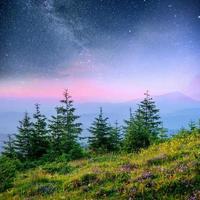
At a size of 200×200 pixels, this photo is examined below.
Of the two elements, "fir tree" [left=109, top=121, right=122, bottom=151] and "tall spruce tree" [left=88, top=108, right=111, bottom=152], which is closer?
"fir tree" [left=109, top=121, right=122, bottom=151]

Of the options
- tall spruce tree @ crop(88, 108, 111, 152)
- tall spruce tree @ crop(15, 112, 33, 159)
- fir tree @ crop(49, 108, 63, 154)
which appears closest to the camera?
tall spruce tree @ crop(88, 108, 111, 152)

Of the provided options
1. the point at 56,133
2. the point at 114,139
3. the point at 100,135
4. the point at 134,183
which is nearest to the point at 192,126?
the point at 114,139

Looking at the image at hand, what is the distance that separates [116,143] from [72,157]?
394cm

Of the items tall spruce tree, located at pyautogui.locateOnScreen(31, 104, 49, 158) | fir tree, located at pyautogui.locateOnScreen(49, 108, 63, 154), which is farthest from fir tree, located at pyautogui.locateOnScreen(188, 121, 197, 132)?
tall spruce tree, located at pyautogui.locateOnScreen(31, 104, 49, 158)

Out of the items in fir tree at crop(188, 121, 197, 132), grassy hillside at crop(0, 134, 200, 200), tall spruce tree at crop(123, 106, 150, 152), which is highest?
A: fir tree at crop(188, 121, 197, 132)

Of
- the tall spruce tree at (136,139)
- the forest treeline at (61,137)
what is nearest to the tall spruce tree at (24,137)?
the forest treeline at (61,137)

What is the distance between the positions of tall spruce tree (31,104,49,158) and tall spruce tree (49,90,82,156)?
2.68 ft

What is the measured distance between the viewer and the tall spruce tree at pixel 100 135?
2928cm

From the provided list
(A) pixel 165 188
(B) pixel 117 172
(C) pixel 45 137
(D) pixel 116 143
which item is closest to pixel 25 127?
(C) pixel 45 137

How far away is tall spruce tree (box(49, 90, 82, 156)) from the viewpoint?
3072cm

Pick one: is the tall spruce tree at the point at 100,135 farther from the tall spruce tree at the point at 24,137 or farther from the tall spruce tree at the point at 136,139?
the tall spruce tree at the point at 136,139

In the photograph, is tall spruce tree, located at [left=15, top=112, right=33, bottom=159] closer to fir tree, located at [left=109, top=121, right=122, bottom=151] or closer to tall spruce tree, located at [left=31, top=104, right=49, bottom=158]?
tall spruce tree, located at [left=31, top=104, right=49, bottom=158]

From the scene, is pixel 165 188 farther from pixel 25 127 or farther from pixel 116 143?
pixel 25 127

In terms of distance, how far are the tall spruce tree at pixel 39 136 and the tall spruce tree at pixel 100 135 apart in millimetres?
4357
